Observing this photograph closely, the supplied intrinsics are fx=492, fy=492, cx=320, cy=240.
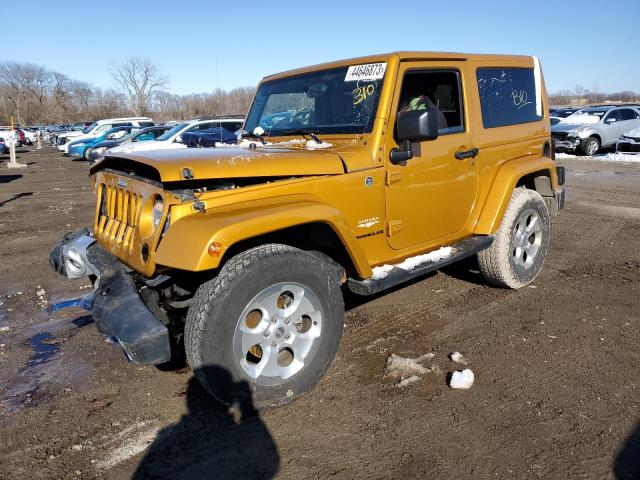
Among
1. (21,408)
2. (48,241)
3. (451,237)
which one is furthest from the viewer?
(48,241)

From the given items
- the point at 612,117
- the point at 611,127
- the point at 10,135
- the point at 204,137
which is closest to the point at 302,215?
the point at 204,137

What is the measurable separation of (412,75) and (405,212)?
3.45ft

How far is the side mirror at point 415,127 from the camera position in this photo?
331 centimetres

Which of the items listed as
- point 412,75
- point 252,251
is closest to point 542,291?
point 412,75

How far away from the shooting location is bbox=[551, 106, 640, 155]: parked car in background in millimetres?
17266

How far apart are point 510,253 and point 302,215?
2602mm

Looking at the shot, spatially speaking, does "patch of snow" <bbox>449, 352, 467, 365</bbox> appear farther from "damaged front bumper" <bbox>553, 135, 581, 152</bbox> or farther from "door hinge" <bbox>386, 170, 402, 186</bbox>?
"damaged front bumper" <bbox>553, 135, 581, 152</bbox>

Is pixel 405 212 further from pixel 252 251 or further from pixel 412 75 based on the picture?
pixel 252 251

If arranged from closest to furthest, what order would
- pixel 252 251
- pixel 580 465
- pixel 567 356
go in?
pixel 580 465
pixel 252 251
pixel 567 356

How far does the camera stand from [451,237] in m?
4.24

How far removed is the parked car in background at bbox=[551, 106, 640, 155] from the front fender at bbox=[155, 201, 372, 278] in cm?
1688

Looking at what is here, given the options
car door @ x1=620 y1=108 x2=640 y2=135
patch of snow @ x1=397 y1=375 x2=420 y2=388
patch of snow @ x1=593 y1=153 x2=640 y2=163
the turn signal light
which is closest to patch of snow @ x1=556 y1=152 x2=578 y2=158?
patch of snow @ x1=593 y1=153 x2=640 y2=163

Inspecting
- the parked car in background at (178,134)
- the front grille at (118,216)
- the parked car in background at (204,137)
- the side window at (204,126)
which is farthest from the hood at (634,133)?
the front grille at (118,216)

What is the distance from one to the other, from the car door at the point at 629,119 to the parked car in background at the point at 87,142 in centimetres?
1993
